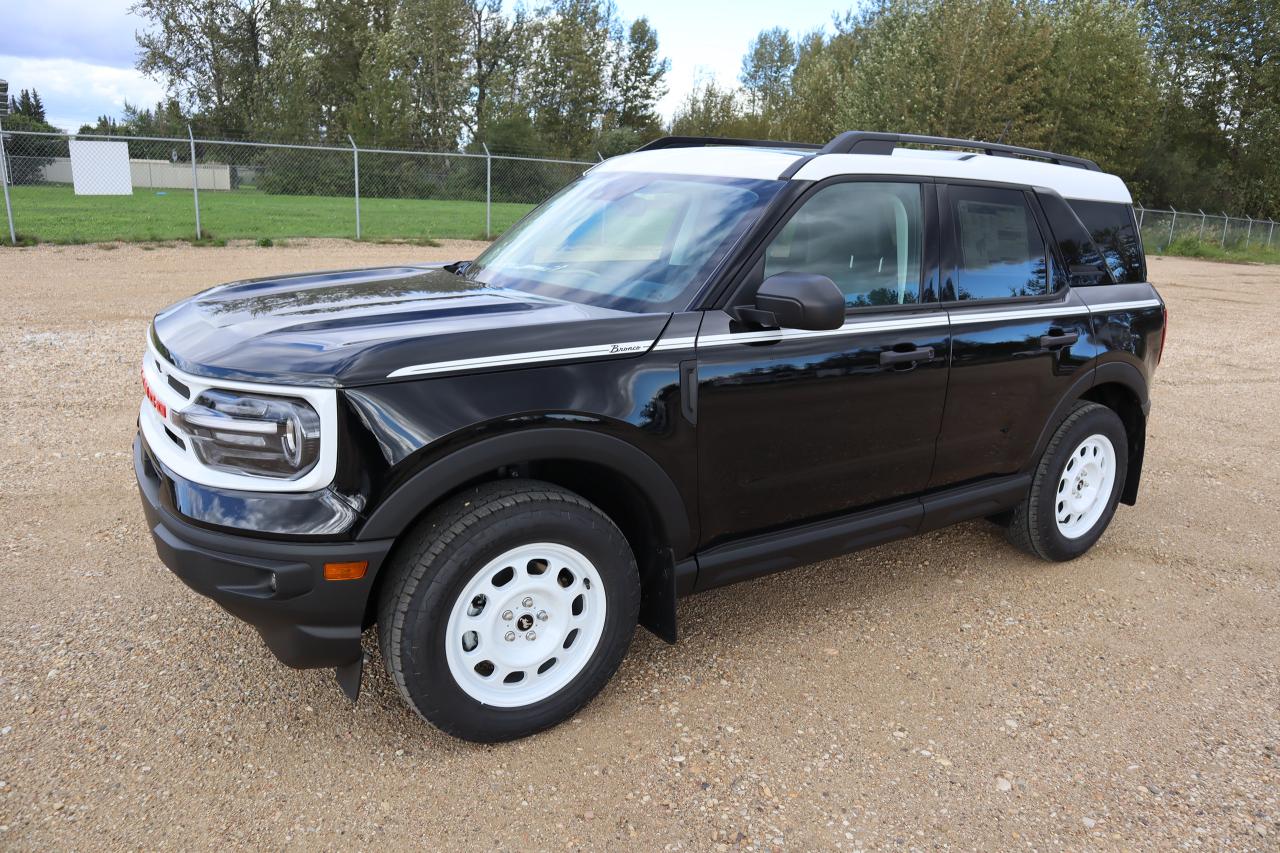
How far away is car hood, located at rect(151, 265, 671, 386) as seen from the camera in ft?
8.10

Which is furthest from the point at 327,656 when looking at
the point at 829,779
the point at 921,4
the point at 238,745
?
the point at 921,4

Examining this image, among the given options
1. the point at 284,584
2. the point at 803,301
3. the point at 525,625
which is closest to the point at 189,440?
the point at 284,584

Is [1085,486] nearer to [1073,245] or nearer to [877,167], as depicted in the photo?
[1073,245]

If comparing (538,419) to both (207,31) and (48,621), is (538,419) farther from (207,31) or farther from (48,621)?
(207,31)

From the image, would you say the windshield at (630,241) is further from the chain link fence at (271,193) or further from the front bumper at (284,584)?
the chain link fence at (271,193)

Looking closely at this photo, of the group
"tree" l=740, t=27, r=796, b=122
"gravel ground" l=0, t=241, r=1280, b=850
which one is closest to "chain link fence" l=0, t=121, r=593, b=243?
"gravel ground" l=0, t=241, r=1280, b=850

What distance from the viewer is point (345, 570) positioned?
8.07 ft

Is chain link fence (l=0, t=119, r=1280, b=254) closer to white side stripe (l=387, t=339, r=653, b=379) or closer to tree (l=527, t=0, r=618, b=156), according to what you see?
white side stripe (l=387, t=339, r=653, b=379)

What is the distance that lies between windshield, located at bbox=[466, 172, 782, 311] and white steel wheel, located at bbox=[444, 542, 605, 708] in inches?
37.0

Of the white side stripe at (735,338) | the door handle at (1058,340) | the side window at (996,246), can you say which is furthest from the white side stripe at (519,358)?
the door handle at (1058,340)

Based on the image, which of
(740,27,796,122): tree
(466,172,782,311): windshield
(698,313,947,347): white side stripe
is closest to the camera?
(698,313,947,347): white side stripe

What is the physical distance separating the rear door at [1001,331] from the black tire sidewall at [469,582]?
5.23ft

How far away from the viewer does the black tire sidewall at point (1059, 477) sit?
423 cm

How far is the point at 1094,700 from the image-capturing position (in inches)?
130
